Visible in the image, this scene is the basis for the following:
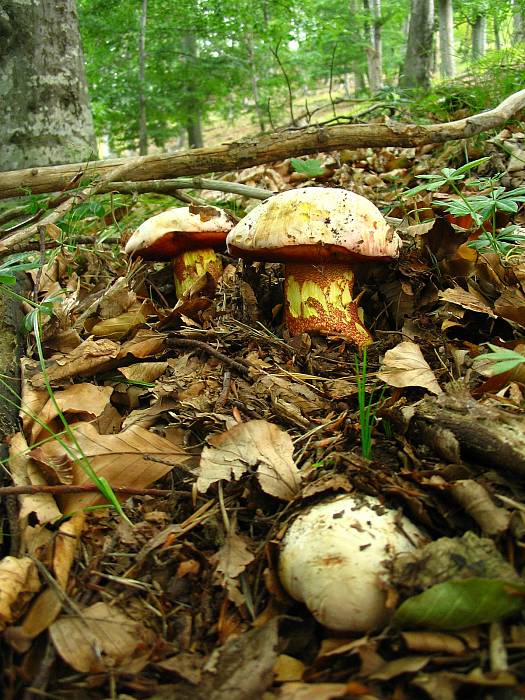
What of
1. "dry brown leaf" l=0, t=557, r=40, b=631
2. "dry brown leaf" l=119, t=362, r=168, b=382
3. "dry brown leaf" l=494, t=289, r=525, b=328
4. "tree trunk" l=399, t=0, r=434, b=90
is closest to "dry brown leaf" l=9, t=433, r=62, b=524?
"dry brown leaf" l=0, t=557, r=40, b=631

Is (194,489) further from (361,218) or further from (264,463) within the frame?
A: (361,218)

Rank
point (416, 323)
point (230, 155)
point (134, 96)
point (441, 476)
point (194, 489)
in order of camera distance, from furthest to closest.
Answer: point (134, 96) → point (230, 155) → point (416, 323) → point (194, 489) → point (441, 476)

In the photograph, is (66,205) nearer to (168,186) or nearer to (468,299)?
(168,186)

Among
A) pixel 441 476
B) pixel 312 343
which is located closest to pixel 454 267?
pixel 312 343

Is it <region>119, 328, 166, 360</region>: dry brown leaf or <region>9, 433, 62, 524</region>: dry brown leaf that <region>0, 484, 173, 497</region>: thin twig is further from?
<region>119, 328, 166, 360</region>: dry brown leaf

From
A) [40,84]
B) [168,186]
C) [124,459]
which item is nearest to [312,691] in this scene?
[124,459]

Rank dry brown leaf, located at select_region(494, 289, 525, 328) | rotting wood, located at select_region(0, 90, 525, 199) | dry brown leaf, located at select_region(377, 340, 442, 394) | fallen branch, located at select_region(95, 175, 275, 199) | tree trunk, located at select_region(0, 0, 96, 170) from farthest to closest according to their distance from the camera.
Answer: tree trunk, located at select_region(0, 0, 96, 170)
fallen branch, located at select_region(95, 175, 275, 199)
rotting wood, located at select_region(0, 90, 525, 199)
dry brown leaf, located at select_region(494, 289, 525, 328)
dry brown leaf, located at select_region(377, 340, 442, 394)
